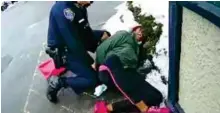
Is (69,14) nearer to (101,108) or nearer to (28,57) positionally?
(101,108)

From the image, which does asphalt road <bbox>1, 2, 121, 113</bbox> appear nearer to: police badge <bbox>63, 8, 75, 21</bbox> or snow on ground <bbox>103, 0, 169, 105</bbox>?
snow on ground <bbox>103, 0, 169, 105</bbox>

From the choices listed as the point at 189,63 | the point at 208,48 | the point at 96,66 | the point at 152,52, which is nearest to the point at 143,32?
the point at 152,52

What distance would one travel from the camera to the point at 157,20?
571cm

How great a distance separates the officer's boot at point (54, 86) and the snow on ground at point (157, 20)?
1019 mm

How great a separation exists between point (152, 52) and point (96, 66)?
751 mm

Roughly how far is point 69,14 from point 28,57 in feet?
6.23

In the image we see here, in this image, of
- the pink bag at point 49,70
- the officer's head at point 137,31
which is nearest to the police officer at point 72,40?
the pink bag at point 49,70

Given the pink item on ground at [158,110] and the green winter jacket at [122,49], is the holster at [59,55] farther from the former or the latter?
the pink item on ground at [158,110]

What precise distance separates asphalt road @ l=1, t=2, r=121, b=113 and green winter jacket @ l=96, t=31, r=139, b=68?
59cm

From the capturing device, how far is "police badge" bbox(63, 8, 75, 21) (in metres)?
4.68

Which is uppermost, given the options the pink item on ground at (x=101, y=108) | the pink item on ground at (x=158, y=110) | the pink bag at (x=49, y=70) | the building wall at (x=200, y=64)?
the building wall at (x=200, y=64)

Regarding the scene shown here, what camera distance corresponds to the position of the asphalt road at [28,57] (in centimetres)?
501

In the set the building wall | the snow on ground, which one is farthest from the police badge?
the building wall

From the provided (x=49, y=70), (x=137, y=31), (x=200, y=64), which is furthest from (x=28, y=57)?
(x=200, y=64)
